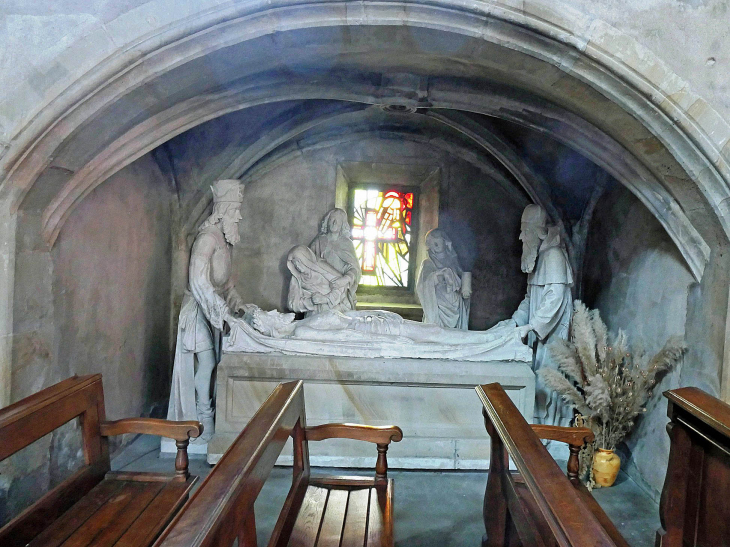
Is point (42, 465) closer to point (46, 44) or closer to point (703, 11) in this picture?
point (46, 44)

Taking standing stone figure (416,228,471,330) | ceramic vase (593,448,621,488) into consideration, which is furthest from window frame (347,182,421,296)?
ceramic vase (593,448,621,488)

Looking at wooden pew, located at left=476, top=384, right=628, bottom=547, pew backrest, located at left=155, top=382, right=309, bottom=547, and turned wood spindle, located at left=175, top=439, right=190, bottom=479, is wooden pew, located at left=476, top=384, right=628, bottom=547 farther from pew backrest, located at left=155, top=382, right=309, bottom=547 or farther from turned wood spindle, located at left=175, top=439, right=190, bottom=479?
turned wood spindle, located at left=175, top=439, right=190, bottom=479

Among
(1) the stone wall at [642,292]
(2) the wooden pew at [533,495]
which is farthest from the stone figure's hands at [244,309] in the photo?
(1) the stone wall at [642,292]

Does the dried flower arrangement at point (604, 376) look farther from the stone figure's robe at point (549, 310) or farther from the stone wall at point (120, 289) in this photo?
the stone wall at point (120, 289)

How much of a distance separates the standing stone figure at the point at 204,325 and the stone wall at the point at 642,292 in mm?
3021

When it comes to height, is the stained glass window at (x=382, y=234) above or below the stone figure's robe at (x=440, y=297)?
above

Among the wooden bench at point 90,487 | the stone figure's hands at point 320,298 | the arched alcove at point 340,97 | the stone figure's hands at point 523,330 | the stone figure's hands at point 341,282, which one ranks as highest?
the arched alcove at point 340,97

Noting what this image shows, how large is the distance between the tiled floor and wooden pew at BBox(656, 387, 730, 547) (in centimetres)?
120

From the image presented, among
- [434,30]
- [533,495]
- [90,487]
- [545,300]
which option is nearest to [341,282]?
[545,300]

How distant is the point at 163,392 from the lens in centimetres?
545

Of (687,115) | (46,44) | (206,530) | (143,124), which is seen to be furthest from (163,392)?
(687,115)

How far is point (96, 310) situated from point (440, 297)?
2.80 metres

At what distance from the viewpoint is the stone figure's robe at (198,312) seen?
4297 mm

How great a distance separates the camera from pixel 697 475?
225 centimetres
